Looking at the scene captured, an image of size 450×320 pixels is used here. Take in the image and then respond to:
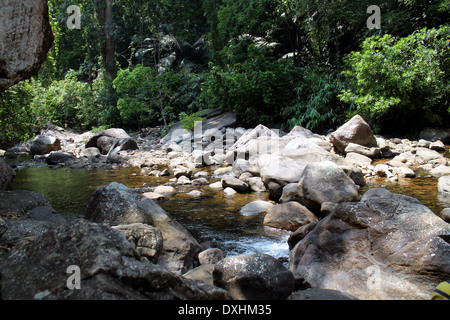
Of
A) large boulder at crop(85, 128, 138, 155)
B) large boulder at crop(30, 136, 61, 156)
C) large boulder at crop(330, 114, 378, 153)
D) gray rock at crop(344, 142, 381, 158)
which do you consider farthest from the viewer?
large boulder at crop(30, 136, 61, 156)

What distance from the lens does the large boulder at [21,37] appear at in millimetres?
4434

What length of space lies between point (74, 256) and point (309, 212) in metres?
3.92

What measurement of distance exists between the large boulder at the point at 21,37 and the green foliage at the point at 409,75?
9.16 meters

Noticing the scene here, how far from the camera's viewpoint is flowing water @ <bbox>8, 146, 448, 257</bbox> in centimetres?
450

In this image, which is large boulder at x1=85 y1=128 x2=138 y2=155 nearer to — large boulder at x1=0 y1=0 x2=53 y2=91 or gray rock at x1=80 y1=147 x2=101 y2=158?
gray rock at x1=80 y1=147 x2=101 y2=158

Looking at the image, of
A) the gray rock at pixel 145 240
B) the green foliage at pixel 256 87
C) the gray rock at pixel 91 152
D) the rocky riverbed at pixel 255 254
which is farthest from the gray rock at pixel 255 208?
the gray rock at pixel 91 152

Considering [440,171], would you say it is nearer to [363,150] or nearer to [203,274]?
[363,150]

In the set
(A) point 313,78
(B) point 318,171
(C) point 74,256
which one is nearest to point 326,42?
(A) point 313,78

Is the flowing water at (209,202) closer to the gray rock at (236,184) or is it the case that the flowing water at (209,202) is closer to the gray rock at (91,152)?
the gray rock at (236,184)

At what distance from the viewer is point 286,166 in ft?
21.5

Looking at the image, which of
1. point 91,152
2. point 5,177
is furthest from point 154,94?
point 5,177

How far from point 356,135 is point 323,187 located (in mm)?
4546

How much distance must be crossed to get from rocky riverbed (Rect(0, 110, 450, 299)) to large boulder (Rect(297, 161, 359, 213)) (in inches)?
0.7

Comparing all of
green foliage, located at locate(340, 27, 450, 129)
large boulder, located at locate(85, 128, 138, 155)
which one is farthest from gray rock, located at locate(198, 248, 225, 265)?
large boulder, located at locate(85, 128, 138, 155)
